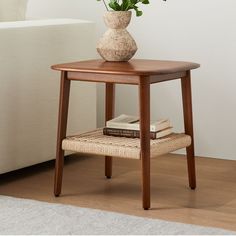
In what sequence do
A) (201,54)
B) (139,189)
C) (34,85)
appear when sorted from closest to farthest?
(139,189)
(34,85)
(201,54)

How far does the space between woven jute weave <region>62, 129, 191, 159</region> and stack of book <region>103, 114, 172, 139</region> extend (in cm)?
3

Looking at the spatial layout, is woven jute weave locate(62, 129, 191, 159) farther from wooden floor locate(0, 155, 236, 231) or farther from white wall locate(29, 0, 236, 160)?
white wall locate(29, 0, 236, 160)

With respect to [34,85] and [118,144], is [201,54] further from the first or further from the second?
[118,144]

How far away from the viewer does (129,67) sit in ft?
9.07

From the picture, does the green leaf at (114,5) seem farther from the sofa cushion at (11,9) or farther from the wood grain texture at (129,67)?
the sofa cushion at (11,9)

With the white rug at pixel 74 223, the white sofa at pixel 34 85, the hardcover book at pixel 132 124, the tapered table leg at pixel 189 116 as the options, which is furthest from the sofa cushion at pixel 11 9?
the white rug at pixel 74 223

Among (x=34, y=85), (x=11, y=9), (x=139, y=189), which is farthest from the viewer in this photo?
(x=11, y=9)

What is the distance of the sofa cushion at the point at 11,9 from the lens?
338 centimetres

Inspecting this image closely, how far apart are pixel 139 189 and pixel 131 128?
0.93 ft

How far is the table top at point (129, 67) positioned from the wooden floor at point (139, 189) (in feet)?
1.62

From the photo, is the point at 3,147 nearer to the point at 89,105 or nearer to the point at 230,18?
the point at 89,105

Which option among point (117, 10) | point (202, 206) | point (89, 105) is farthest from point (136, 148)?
point (89, 105)

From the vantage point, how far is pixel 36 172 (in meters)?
3.35

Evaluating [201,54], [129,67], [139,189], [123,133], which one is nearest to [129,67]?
[129,67]
